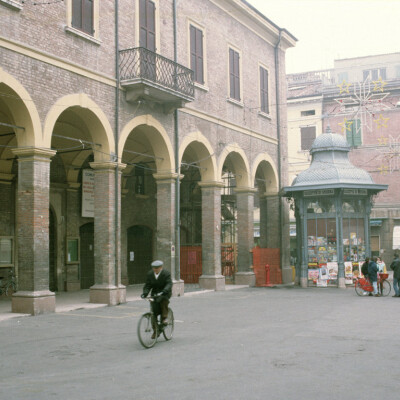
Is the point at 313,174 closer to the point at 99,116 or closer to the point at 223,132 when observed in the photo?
the point at 223,132

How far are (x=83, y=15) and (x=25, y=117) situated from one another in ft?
12.2

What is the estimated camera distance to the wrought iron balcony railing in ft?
57.8

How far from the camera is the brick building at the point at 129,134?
48.3ft

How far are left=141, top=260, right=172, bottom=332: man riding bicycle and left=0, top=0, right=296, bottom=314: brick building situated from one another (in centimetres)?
487

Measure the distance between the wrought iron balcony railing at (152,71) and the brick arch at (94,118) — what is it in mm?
1467

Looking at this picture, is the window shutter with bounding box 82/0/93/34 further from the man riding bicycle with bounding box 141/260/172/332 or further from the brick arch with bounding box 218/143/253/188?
the brick arch with bounding box 218/143/253/188

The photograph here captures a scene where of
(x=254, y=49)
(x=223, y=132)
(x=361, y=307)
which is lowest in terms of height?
(x=361, y=307)

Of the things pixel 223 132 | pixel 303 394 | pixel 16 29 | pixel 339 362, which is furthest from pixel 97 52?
pixel 303 394

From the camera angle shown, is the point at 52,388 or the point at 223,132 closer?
the point at 52,388

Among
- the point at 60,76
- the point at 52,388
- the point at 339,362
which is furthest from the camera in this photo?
the point at 60,76

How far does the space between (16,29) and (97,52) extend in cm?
303

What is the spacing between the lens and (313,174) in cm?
2541

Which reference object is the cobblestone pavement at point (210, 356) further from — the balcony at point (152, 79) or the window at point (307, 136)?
the window at point (307, 136)

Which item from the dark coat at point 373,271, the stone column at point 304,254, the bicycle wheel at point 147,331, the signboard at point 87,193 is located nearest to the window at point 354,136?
the stone column at point 304,254
